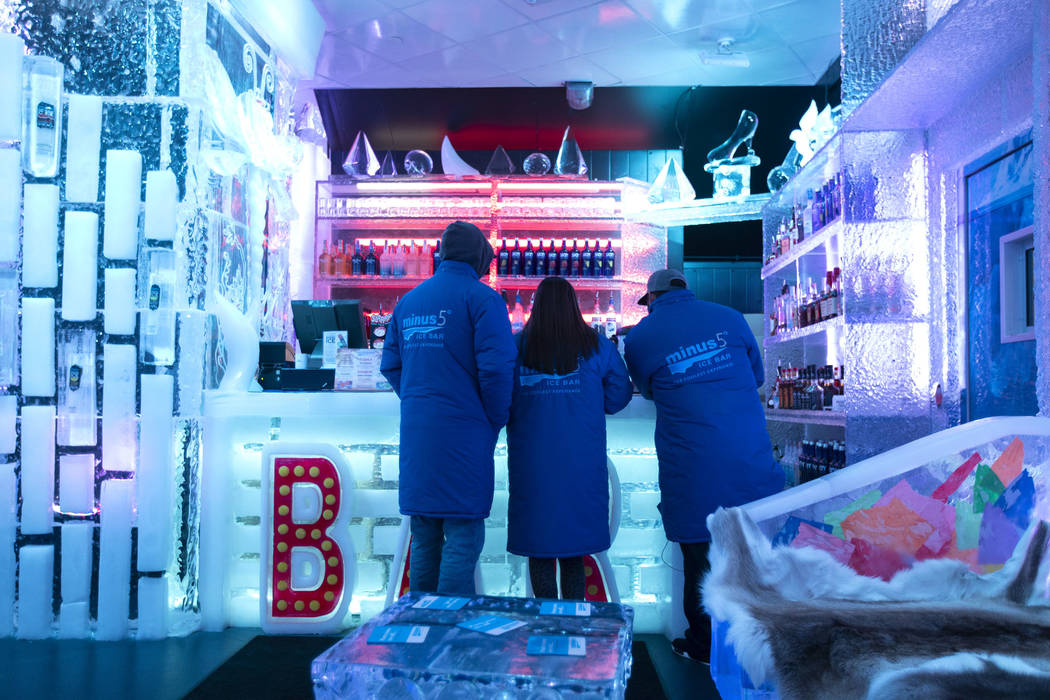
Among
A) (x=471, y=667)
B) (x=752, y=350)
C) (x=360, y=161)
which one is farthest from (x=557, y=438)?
(x=360, y=161)

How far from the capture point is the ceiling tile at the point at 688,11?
15.9ft

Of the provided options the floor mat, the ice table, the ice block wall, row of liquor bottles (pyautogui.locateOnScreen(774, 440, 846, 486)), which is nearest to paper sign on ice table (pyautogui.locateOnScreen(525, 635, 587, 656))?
the ice table

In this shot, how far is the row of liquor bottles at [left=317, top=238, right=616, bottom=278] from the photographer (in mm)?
6504

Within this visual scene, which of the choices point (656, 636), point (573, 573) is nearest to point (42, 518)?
point (573, 573)

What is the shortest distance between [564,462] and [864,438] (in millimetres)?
1734

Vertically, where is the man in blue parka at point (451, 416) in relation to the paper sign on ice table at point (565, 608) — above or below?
above

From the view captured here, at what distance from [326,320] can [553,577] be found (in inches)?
70.3

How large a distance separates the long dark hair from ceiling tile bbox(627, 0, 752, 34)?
287 cm

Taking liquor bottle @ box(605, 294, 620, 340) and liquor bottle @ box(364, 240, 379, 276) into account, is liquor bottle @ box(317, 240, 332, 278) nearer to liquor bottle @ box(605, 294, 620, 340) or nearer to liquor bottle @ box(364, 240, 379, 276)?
liquor bottle @ box(364, 240, 379, 276)

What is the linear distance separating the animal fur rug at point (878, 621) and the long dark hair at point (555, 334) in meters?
1.02

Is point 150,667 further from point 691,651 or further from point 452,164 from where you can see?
point 452,164

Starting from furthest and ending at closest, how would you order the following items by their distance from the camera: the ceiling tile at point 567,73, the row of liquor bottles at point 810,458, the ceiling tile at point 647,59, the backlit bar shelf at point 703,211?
1. the backlit bar shelf at point 703,211
2. the ceiling tile at point 567,73
3. the ceiling tile at point 647,59
4. the row of liquor bottles at point 810,458

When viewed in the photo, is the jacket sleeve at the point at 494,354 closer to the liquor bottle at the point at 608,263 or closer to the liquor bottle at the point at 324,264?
the liquor bottle at the point at 608,263

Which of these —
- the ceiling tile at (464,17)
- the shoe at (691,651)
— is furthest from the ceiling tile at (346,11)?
the shoe at (691,651)
